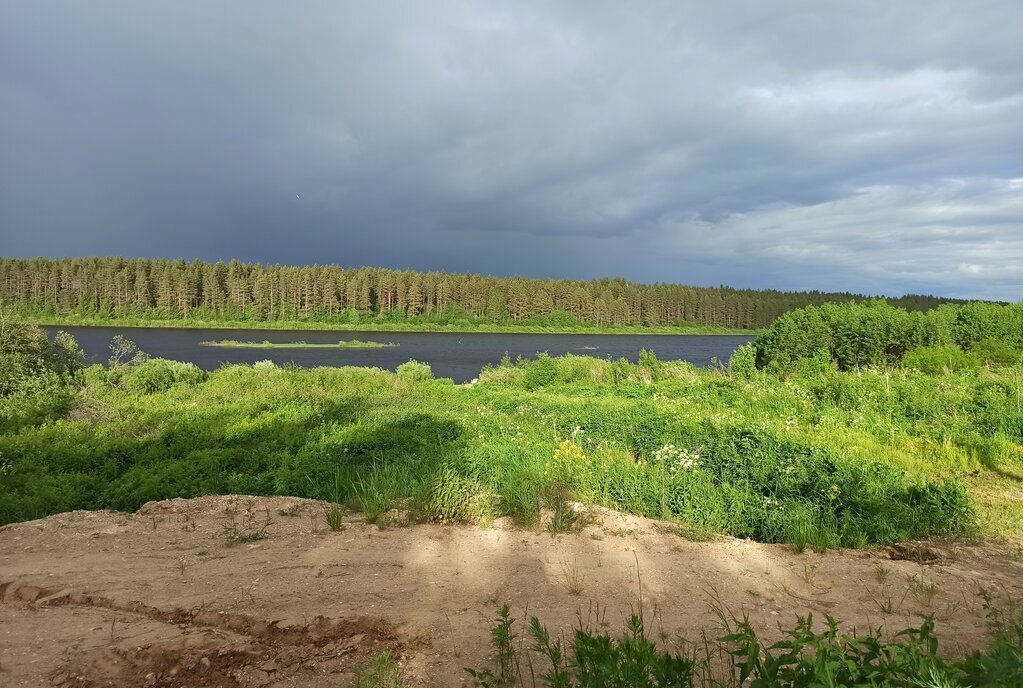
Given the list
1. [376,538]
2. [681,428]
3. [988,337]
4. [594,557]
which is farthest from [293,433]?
[988,337]

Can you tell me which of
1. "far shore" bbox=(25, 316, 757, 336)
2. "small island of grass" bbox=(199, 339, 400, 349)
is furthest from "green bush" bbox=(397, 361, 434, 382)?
"far shore" bbox=(25, 316, 757, 336)

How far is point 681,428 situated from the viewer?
12070 millimetres

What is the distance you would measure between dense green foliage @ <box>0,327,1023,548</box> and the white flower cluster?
0.05 meters

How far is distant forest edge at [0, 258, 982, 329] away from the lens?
10950 cm

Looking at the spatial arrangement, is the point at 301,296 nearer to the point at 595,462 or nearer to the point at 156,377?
the point at 156,377

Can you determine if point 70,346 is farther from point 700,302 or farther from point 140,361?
point 700,302

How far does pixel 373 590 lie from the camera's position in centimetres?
545

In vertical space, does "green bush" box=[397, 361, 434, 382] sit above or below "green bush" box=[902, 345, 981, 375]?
below

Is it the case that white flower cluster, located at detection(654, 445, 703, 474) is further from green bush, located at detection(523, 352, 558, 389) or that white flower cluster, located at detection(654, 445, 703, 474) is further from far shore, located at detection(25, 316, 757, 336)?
far shore, located at detection(25, 316, 757, 336)

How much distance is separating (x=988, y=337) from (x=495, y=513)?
3157 cm

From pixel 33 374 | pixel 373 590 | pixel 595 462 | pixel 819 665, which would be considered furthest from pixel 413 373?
pixel 819 665

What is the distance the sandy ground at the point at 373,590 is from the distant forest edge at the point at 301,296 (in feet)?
348

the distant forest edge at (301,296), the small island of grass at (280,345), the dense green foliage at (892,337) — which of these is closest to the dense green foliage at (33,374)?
the dense green foliage at (892,337)

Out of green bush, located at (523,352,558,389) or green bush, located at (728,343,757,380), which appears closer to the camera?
green bush, located at (728,343,757,380)
